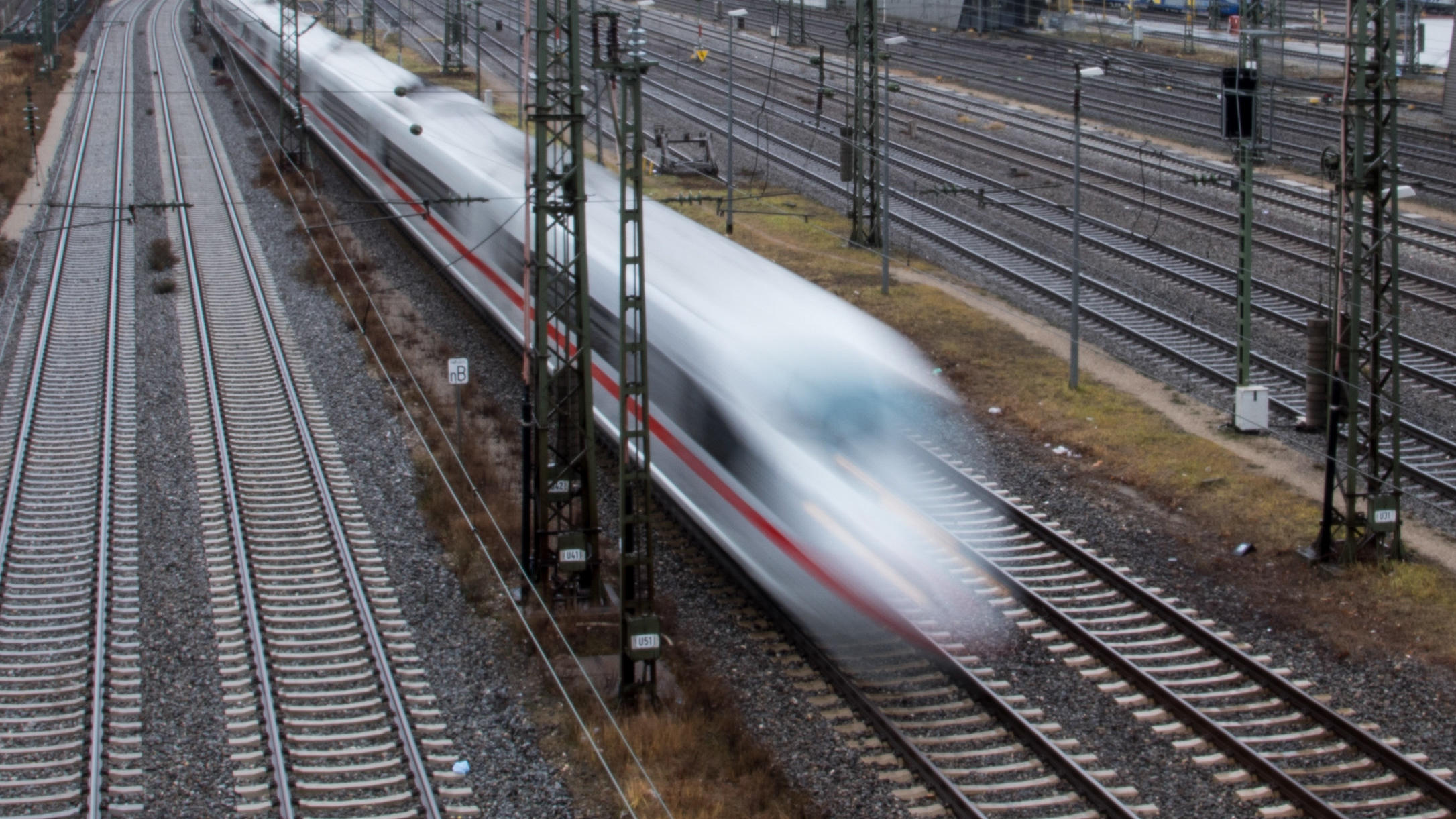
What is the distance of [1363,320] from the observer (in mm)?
14391

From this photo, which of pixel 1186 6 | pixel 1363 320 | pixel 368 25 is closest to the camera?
pixel 1363 320

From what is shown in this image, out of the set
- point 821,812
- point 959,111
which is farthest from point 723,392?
point 959,111

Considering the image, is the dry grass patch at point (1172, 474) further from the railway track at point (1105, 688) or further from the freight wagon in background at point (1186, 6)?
the freight wagon in background at point (1186, 6)

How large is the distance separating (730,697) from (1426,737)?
18.4ft

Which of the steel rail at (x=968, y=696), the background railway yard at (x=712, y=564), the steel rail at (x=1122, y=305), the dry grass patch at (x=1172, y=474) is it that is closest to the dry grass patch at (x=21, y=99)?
the background railway yard at (x=712, y=564)

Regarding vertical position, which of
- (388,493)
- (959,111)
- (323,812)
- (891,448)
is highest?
(959,111)

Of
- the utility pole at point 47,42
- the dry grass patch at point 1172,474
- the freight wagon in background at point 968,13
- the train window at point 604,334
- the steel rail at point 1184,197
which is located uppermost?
the freight wagon in background at point 968,13

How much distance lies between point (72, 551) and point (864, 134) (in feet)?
59.1

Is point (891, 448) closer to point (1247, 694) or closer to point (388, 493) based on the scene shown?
point (1247, 694)

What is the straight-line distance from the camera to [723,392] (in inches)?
525

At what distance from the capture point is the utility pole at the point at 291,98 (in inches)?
1344

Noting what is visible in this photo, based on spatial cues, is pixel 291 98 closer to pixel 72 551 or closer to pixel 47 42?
pixel 47 42

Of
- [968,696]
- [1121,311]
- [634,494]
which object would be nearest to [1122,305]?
[1121,311]

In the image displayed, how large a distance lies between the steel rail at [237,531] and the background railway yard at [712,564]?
0.06 meters
